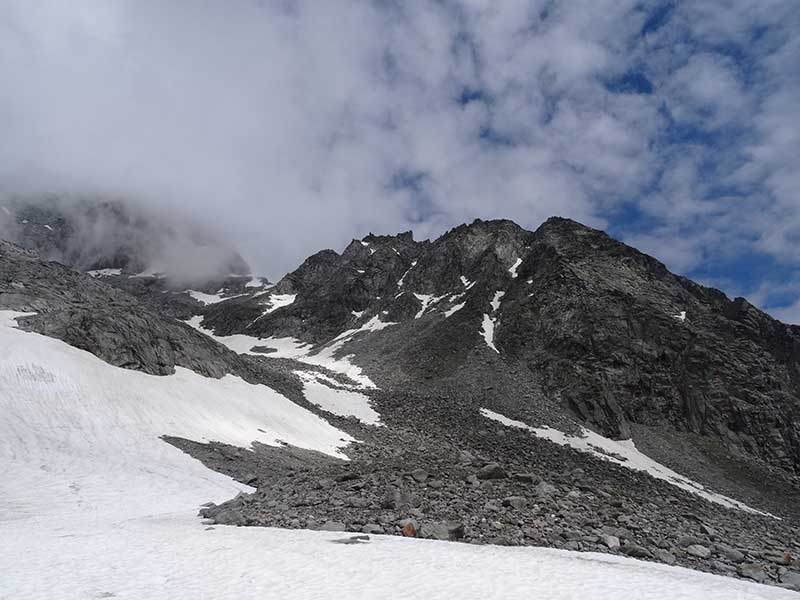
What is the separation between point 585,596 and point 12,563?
1250cm

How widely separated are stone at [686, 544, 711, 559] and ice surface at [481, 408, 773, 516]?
35661 mm

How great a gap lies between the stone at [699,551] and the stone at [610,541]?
2.25m

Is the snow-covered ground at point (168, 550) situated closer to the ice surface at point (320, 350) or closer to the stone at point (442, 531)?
the stone at point (442, 531)

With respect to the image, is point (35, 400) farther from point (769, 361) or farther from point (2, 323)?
point (769, 361)

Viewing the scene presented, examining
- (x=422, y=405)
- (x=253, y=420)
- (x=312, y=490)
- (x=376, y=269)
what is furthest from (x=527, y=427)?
(x=376, y=269)

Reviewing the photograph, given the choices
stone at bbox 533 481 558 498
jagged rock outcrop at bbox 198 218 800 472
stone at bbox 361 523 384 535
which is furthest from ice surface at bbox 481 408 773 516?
stone at bbox 361 523 384 535

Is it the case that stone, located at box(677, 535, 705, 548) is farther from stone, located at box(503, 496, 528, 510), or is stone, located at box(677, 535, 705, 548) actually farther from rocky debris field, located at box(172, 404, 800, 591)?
stone, located at box(503, 496, 528, 510)

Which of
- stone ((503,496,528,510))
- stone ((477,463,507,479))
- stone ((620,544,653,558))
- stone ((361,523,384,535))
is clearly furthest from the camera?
stone ((477,463,507,479))

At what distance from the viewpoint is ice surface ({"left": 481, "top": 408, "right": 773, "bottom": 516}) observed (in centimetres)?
4491

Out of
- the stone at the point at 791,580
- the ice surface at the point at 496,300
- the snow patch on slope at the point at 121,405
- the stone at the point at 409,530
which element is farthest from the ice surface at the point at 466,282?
the stone at the point at 791,580

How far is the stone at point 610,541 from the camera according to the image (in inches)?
522

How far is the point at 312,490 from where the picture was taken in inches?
689

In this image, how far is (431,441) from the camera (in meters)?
41.8

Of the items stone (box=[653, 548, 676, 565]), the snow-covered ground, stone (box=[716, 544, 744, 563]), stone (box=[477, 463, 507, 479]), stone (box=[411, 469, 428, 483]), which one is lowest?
the snow-covered ground
